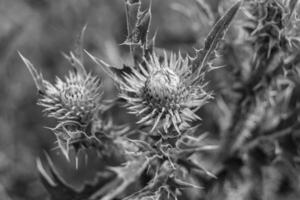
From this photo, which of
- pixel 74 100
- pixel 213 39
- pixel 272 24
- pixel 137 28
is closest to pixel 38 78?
pixel 74 100

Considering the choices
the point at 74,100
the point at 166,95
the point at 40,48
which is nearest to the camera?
the point at 166,95

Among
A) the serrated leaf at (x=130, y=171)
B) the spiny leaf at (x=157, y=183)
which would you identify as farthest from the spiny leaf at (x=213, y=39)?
the serrated leaf at (x=130, y=171)

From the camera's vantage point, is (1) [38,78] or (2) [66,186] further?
(2) [66,186]

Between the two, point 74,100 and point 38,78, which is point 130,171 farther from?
point 38,78

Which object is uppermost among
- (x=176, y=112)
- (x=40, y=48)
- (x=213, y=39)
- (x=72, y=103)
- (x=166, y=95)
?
(x=40, y=48)

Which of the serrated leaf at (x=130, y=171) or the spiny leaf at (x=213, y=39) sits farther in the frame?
the serrated leaf at (x=130, y=171)

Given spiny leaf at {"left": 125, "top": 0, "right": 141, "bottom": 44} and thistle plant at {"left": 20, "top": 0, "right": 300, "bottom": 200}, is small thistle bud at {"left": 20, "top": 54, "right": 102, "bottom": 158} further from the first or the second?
spiny leaf at {"left": 125, "top": 0, "right": 141, "bottom": 44}

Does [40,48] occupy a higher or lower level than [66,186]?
higher

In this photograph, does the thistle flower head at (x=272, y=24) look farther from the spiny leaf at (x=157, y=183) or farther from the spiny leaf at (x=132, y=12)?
the spiny leaf at (x=157, y=183)
